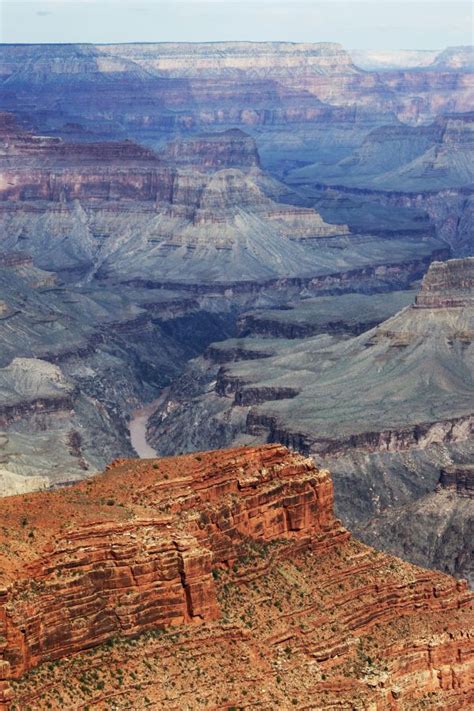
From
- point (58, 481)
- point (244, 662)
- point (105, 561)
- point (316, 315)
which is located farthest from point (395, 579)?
point (316, 315)

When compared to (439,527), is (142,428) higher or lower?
lower

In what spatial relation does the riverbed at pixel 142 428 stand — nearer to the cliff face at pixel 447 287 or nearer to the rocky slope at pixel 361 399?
the rocky slope at pixel 361 399

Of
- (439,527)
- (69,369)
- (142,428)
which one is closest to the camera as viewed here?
(439,527)

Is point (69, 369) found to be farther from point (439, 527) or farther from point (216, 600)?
point (216, 600)

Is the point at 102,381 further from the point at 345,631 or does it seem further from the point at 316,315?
the point at 345,631

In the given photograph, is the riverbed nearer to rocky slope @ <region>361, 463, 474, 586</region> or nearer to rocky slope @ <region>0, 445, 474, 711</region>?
rocky slope @ <region>361, 463, 474, 586</region>

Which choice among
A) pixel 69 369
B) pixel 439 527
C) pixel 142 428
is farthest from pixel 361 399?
pixel 69 369
